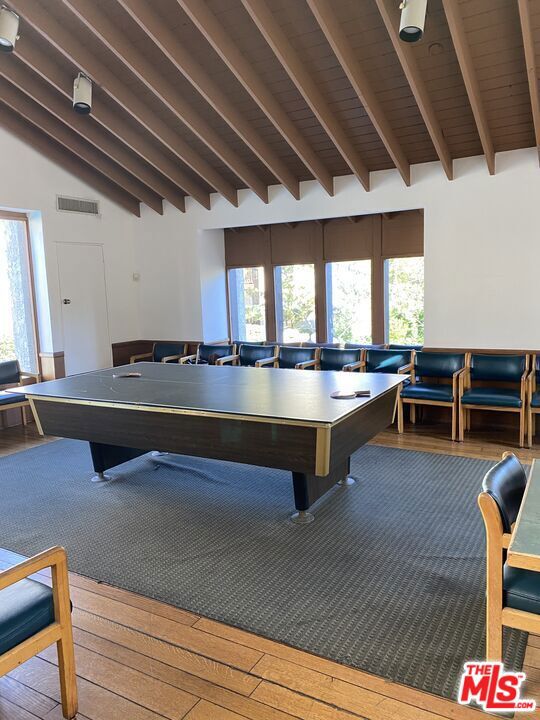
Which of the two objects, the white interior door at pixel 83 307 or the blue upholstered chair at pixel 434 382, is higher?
the white interior door at pixel 83 307

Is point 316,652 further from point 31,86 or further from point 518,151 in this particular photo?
point 31,86

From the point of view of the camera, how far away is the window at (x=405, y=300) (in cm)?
634

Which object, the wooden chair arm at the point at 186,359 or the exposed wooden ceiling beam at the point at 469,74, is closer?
the exposed wooden ceiling beam at the point at 469,74

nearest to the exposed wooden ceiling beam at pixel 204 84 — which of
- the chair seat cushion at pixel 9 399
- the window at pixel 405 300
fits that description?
the window at pixel 405 300

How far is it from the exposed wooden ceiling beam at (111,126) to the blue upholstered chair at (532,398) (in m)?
4.36

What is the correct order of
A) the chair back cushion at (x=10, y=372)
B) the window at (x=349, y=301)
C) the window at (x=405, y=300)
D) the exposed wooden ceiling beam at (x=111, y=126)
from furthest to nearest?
the window at (x=349, y=301)
the window at (x=405, y=300)
the chair back cushion at (x=10, y=372)
the exposed wooden ceiling beam at (x=111, y=126)

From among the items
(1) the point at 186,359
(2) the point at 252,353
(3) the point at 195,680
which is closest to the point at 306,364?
(2) the point at 252,353

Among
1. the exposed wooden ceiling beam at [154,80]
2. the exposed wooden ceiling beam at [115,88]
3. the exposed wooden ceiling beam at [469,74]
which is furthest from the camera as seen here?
the exposed wooden ceiling beam at [115,88]

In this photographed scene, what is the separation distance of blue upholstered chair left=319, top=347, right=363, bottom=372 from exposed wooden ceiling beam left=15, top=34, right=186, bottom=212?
2.66 metres

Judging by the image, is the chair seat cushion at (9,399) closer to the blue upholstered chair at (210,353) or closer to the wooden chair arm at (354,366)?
the blue upholstered chair at (210,353)

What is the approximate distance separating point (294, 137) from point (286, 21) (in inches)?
49.3

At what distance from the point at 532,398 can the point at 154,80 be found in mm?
4278

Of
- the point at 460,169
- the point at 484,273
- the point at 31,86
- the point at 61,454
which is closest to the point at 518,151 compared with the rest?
the point at 460,169

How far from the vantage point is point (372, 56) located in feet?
13.8
